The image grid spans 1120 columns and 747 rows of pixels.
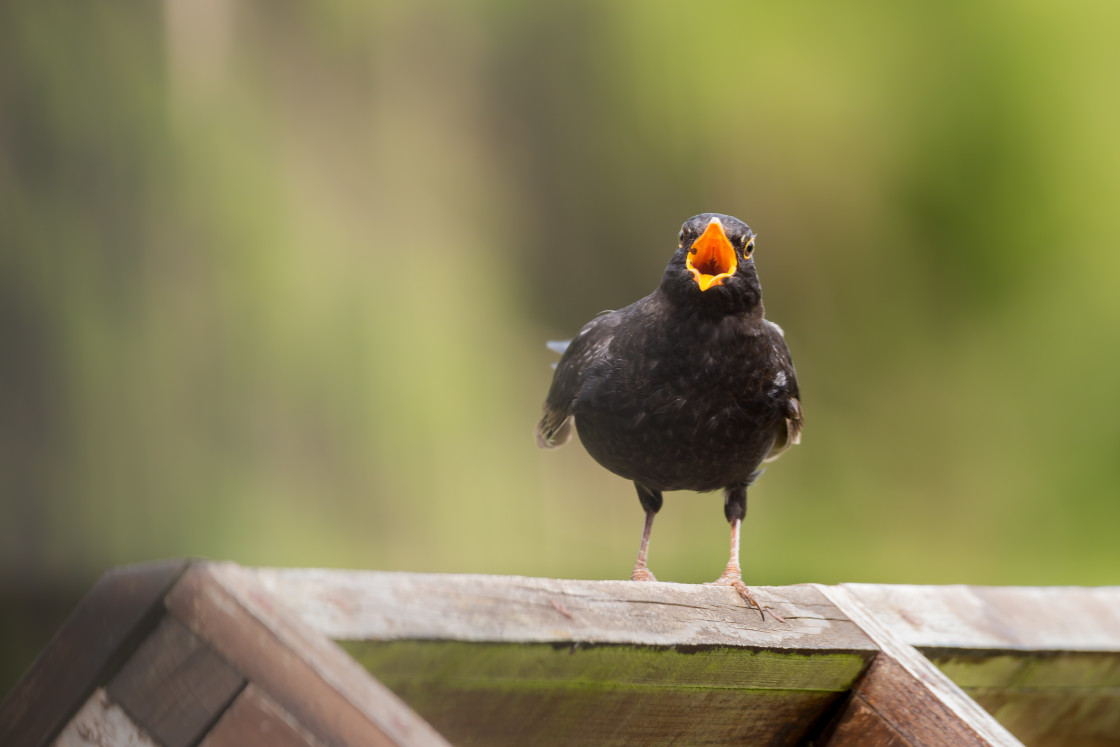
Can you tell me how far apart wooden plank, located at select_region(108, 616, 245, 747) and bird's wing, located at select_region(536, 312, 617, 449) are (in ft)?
4.36

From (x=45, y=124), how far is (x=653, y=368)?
1838 millimetres

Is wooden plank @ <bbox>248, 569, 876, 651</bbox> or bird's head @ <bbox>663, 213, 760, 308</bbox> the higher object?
bird's head @ <bbox>663, 213, 760, 308</bbox>

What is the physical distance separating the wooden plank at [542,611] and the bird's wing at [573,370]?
0.77 meters

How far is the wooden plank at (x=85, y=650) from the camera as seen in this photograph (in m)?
0.83

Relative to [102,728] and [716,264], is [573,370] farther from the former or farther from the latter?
[102,728]

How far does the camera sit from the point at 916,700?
133cm

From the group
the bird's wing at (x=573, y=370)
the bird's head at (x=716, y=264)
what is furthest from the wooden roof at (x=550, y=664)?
the bird's wing at (x=573, y=370)

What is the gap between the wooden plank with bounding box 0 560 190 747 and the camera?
83cm

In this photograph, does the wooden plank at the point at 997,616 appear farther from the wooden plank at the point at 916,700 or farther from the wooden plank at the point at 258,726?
the wooden plank at the point at 258,726

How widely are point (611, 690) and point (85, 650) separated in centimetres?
56

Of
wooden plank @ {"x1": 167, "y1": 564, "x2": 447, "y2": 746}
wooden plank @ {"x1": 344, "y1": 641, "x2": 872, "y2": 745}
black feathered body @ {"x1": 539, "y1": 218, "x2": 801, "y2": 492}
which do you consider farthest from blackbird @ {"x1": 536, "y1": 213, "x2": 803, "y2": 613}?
wooden plank @ {"x1": 167, "y1": 564, "x2": 447, "y2": 746}

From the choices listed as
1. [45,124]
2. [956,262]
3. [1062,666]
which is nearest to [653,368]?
[1062,666]

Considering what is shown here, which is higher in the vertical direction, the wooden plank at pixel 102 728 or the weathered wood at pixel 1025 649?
the wooden plank at pixel 102 728

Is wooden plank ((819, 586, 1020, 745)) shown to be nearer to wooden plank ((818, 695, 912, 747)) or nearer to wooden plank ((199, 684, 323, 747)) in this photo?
wooden plank ((818, 695, 912, 747))
